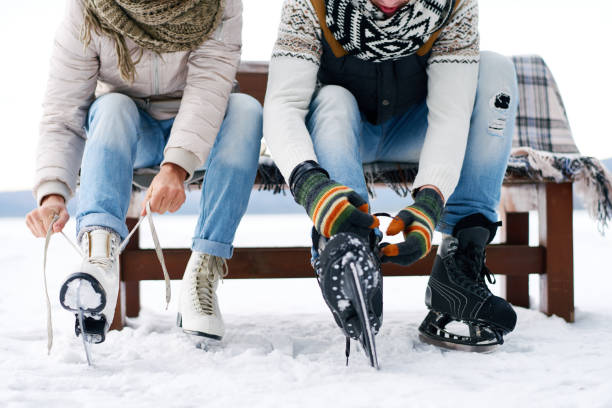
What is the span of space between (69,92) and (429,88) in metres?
0.65

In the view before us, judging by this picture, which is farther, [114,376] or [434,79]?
[434,79]

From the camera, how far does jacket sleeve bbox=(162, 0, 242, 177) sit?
0.82 m

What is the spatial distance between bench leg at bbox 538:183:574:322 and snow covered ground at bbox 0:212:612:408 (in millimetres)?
44

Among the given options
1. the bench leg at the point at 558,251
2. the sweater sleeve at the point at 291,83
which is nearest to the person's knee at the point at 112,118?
the sweater sleeve at the point at 291,83

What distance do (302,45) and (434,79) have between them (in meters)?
0.24

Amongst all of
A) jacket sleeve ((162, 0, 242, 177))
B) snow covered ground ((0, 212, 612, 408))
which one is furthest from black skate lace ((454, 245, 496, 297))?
jacket sleeve ((162, 0, 242, 177))

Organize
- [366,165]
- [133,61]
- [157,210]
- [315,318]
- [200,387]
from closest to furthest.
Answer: [200,387] < [157,210] < [133,61] < [366,165] < [315,318]

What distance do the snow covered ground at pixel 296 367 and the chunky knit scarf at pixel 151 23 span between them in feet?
1.67

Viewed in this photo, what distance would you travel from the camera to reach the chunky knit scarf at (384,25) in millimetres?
781

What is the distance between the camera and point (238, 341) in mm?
946

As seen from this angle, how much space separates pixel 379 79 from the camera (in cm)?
89

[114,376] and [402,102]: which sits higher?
[402,102]

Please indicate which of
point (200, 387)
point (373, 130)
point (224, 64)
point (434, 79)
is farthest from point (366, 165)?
point (200, 387)

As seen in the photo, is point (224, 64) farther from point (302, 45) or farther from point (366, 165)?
point (366, 165)
